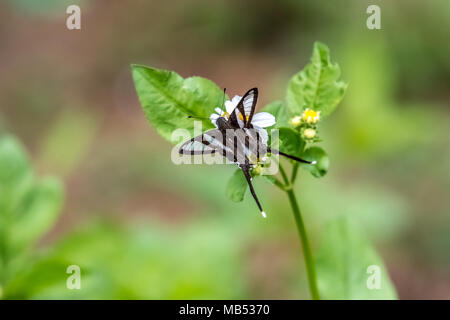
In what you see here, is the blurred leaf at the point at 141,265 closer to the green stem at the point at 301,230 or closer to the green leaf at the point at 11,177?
the green leaf at the point at 11,177

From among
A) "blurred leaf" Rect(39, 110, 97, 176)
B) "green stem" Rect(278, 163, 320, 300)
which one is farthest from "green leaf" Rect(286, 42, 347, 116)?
"blurred leaf" Rect(39, 110, 97, 176)

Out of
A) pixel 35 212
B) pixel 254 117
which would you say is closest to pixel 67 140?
pixel 35 212

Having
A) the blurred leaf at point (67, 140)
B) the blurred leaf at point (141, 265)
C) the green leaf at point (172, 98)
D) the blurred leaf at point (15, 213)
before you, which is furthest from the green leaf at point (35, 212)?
the blurred leaf at point (67, 140)

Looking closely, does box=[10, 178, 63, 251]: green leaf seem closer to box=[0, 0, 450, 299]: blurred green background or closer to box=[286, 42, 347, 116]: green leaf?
box=[0, 0, 450, 299]: blurred green background
